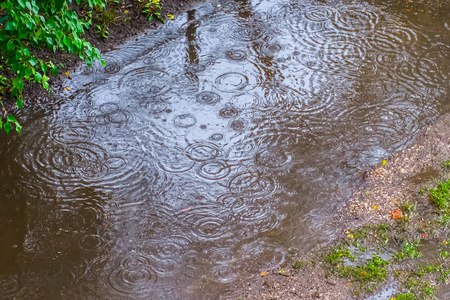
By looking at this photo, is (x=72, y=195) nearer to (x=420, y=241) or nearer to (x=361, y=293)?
(x=361, y=293)

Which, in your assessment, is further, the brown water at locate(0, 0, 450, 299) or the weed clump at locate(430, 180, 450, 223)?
the weed clump at locate(430, 180, 450, 223)

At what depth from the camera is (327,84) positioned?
6145mm

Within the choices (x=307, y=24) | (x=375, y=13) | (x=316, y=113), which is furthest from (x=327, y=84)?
(x=375, y=13)

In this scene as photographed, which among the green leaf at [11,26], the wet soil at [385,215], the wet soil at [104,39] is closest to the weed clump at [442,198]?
the wet soil at [385,215]

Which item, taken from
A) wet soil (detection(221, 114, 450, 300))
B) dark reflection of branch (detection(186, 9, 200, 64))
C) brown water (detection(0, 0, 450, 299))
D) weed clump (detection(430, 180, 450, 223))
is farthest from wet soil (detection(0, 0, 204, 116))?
weed clump (detection(430, 180, 450, 223))

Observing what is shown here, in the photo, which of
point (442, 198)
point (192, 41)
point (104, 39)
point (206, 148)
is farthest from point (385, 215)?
point (104, 39)

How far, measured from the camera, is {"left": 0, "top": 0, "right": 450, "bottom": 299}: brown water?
4.07 m

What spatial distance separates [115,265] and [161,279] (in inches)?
18.2

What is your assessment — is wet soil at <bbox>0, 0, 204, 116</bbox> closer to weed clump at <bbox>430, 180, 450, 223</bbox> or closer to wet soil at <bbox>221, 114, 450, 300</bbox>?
wet soil at <bbox>221, 114, 450, 300</bbox>

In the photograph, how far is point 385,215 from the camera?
14.3 ft

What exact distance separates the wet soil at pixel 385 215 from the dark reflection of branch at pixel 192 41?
3.16 m

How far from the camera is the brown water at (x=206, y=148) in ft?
13.4

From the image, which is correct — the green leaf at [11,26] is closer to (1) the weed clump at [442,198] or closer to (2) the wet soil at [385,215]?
(2) the wet soil at [385,215]

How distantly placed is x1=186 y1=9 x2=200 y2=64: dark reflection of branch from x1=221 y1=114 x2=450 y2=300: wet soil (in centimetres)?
316
